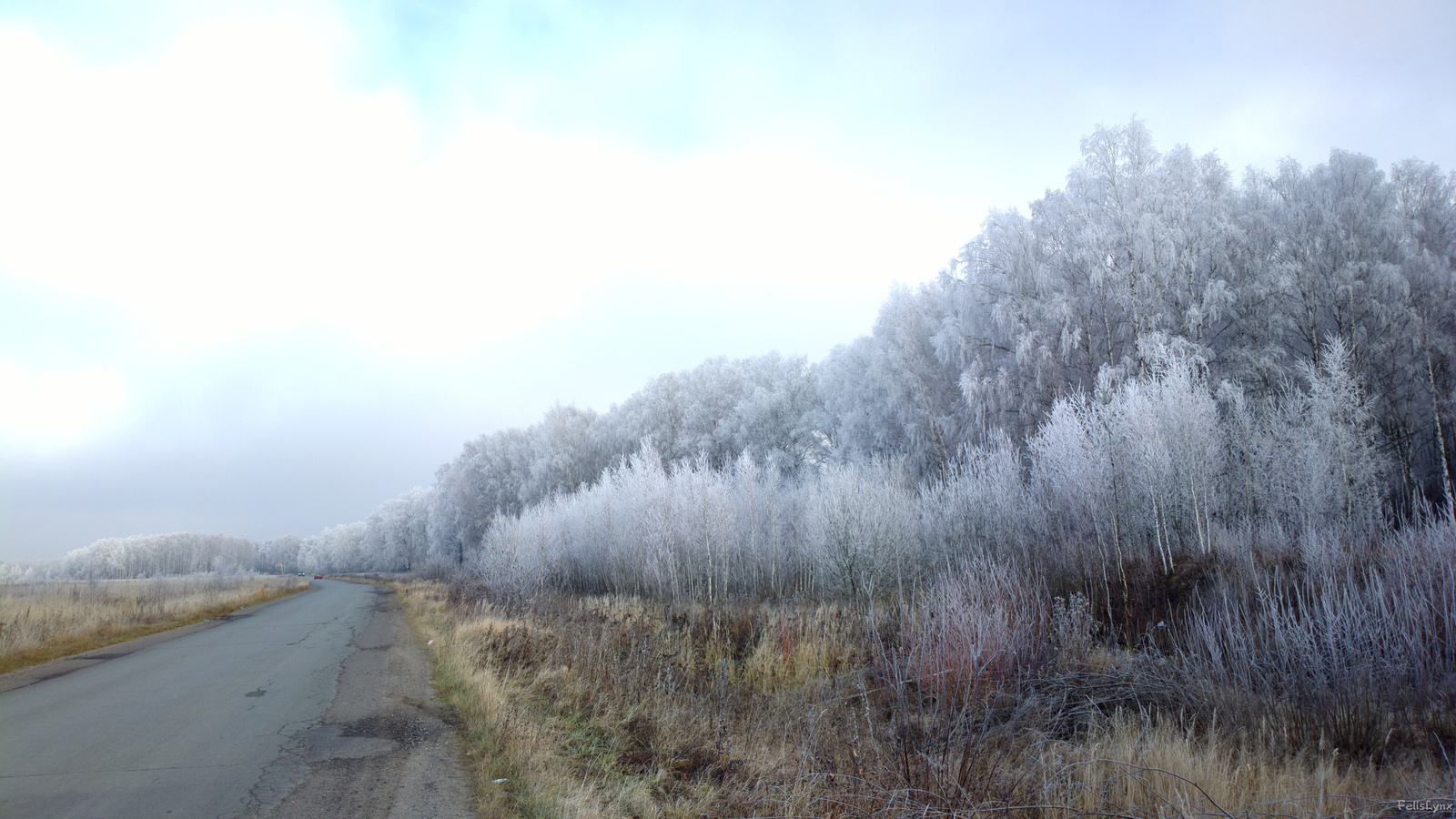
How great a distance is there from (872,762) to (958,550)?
1528 centimetres

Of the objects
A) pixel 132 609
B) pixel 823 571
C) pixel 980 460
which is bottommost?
pixel 823 571

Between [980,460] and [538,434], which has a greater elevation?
[538,434]

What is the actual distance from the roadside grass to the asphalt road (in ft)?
1.95

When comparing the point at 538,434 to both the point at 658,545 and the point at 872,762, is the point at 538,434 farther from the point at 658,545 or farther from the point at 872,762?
the point at 872,762

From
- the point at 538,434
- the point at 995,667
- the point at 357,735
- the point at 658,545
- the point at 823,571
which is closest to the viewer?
the point at 357,735

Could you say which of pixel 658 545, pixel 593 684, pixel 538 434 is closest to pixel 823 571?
pixel 658 545

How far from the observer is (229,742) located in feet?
20.4

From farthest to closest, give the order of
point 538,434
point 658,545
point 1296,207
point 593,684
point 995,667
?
point 538,434
point 658,545
point 1296,207
point 593,684
point 995,667

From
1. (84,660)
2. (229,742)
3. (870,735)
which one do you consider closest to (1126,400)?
(870,735)

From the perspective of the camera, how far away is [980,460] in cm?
2027

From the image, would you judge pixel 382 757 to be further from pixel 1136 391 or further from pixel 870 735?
pixel 1136 391

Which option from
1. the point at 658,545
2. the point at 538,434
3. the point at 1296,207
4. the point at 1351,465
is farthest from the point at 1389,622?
the point at 538,434

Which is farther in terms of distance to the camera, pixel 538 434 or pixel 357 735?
pixel 538 434

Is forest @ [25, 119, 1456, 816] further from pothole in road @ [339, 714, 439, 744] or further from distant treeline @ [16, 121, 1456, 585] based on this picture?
pothole in road @ [339, 714, 439, 744]
